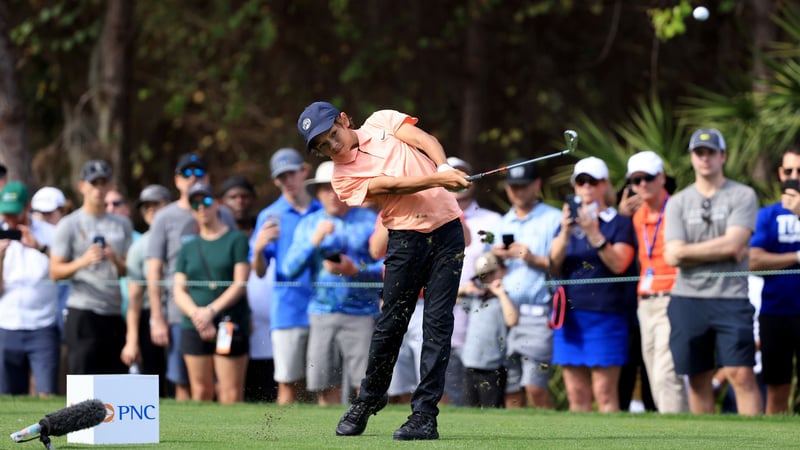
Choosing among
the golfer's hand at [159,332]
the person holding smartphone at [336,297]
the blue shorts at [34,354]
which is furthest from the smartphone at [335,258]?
the blue shorts at [34,354]

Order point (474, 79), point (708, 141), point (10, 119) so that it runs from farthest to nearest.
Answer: point (474, 79) → point (10, 119) → point (708, 141)

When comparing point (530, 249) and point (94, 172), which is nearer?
point (530, 249)

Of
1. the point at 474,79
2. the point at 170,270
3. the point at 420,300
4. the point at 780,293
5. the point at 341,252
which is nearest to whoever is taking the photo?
the point at 780,293

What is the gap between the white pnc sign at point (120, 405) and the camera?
7633 mm

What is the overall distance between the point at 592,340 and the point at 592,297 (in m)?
0.34

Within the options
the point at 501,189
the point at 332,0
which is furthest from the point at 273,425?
the point at 332,0

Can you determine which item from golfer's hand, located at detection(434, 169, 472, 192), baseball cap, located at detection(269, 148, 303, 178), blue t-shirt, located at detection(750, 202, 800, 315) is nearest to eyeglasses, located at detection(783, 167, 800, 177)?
blue t-shirt, located at detection(750, 202, 800, 315)

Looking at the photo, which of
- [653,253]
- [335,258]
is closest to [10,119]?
[335,258]

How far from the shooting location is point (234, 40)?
78.8 ft

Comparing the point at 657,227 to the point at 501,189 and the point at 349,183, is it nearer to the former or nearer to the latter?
the point at 349,183

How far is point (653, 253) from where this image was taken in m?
11.6

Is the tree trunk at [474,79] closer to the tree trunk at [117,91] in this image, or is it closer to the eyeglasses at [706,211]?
the tree trunk at [117,91]

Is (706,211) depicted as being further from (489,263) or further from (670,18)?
(670,18)

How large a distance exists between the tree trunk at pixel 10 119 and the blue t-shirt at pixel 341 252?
649 cm
